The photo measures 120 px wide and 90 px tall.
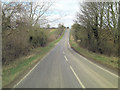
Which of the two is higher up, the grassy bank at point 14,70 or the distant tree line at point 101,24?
the distant tree line at point 101,24

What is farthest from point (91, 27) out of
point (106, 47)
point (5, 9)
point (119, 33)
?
point (5, 9)

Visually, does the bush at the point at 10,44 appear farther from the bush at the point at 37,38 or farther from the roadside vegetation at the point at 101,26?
the roadside vegetation at the point at 101,26

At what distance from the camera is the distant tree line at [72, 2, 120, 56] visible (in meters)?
Answer: 19.5

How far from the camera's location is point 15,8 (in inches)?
469

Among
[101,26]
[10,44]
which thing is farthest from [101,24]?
[10,44]

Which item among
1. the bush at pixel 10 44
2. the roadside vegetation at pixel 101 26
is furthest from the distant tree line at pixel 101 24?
the bush at pixel 10 44

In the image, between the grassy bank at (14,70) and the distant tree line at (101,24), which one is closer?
the grassy bank at (14,70)

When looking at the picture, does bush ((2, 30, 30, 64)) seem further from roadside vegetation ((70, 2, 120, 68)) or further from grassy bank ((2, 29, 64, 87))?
roadside vegetation ((70, 2, 120, 68))

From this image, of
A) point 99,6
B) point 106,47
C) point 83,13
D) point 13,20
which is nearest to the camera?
point 13,20

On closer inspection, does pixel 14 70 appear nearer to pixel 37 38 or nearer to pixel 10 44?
pixel 10 44

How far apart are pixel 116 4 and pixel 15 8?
48.0 feet

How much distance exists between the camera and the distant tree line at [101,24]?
19500mm

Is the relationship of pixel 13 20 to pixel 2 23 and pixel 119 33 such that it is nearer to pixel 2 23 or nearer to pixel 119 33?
pixel 2 23

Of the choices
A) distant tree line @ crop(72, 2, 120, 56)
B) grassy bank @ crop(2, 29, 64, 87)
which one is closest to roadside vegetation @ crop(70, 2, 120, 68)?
distant tree line @ crop(72, 2, 120, 56)
